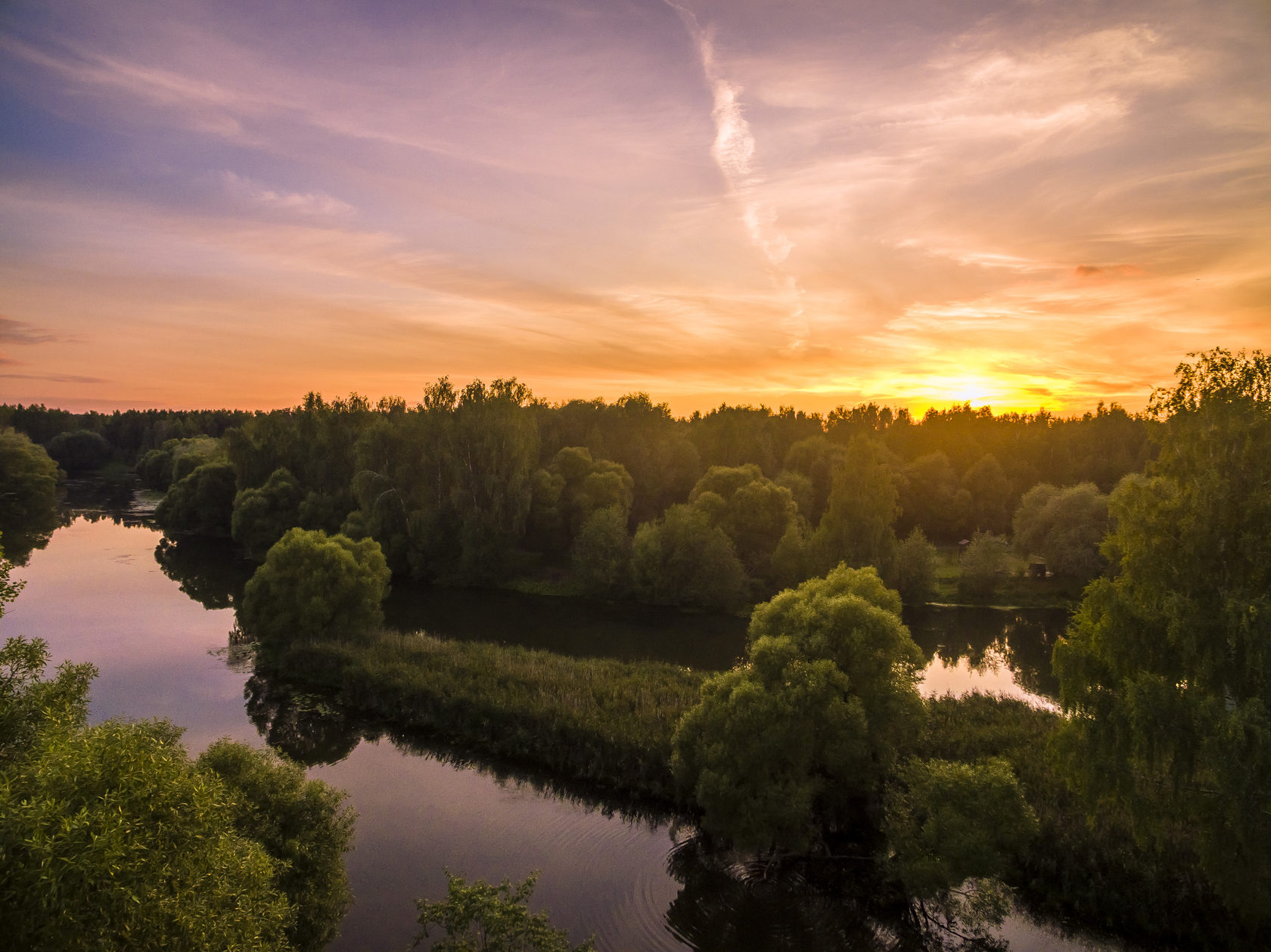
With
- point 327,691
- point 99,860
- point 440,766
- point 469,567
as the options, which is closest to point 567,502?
point 469,567

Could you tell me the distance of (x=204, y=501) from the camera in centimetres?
8281

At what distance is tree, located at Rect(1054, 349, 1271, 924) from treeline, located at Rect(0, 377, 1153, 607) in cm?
4006

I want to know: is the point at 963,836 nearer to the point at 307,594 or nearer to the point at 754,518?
the point at 307,594

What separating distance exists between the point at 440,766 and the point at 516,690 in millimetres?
5005

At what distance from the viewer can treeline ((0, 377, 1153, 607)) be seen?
5769 cm

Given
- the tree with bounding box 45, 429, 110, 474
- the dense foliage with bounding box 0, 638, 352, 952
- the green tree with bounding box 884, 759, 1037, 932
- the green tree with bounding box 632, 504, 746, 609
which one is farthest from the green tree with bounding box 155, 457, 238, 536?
the tree with bounding box 45, 429, 110, 474

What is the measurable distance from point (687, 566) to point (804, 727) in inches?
1457

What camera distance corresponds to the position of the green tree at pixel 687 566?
5656 centimetres

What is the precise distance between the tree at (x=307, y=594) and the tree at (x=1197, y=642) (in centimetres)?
3597

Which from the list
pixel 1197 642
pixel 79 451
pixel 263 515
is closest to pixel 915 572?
pixel 1197 642

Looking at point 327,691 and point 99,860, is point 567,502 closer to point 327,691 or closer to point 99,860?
point 327,691

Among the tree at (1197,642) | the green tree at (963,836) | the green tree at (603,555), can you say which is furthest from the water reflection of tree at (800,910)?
the green tree at (603,555)

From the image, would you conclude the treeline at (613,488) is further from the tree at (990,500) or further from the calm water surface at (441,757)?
the calm water surface at (441,757)

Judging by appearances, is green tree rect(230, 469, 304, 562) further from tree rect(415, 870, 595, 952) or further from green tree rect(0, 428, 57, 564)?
tree rect(415, 870, 595, 952)
